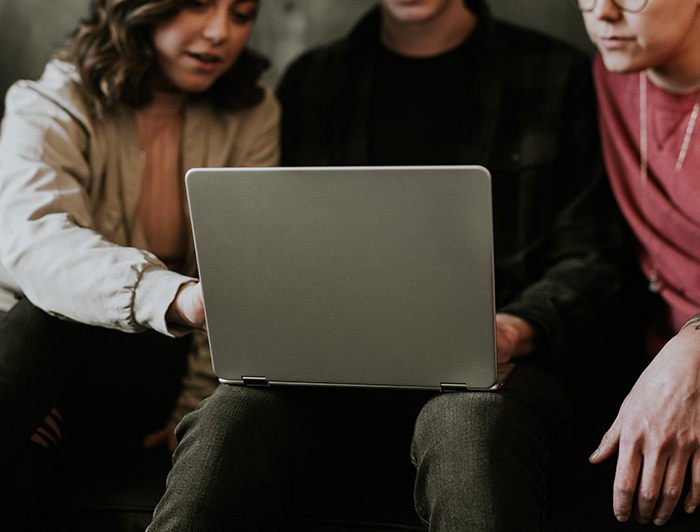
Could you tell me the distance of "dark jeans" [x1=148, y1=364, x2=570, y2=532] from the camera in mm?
704

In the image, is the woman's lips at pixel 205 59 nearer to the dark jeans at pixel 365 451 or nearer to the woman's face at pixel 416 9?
the woman's face at pixel 416 9

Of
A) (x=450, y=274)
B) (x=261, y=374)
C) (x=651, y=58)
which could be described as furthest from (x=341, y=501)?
(x=651, y=58)

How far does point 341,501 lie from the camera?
Answer: 2.89ft

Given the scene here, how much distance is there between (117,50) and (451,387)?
0.84 metres

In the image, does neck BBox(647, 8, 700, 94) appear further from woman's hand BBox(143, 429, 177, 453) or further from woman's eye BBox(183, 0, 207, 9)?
woman's hand BBox(143, 429, 177, 453)

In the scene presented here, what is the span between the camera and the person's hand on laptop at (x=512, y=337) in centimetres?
89

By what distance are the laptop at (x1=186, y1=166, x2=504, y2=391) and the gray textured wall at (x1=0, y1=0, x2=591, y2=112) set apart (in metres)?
0.90

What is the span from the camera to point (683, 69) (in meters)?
1.03

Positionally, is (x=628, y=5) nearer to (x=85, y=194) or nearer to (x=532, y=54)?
(x=532, y=54)

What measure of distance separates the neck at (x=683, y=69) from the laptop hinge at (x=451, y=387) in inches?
24.9

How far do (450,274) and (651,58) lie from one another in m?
0.53

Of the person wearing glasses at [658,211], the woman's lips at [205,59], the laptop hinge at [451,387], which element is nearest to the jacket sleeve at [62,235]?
the woman's lips at [205,59]

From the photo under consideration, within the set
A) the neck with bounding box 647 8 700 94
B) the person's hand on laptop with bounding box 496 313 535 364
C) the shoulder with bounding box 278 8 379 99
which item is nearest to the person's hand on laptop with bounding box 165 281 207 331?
the person's hand on laptop with bounding box 496 313 535 364

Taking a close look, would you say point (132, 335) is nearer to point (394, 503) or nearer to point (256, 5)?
point (394, 503)
